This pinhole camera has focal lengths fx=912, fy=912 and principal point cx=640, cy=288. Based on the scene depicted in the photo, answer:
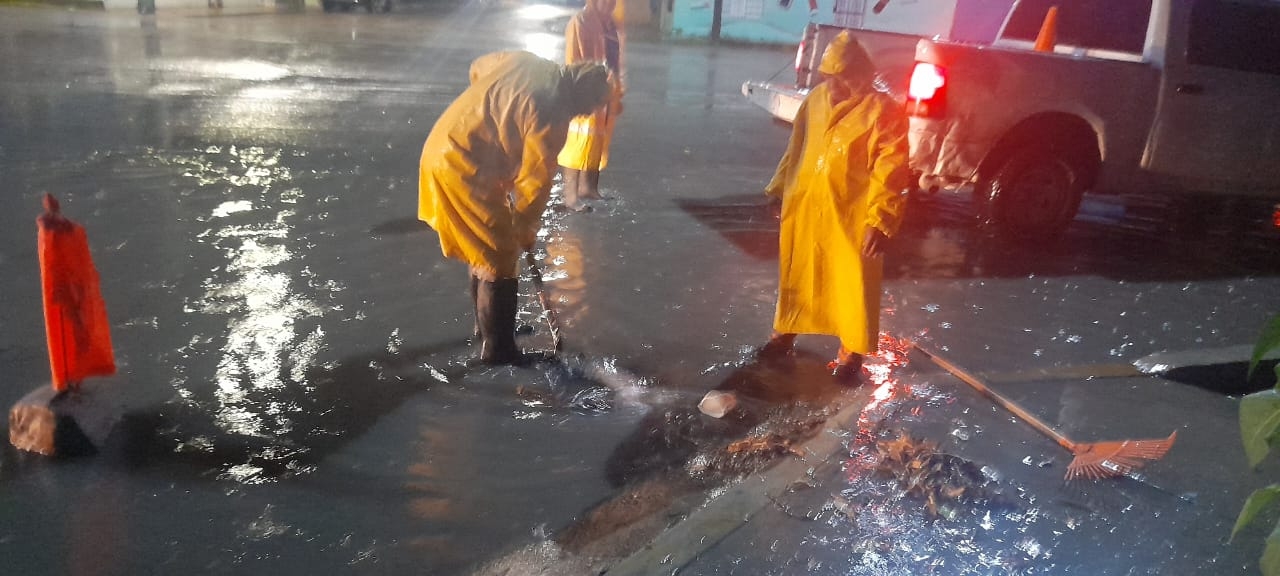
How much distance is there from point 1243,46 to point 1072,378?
148 inches

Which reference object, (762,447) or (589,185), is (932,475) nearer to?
(762,447)

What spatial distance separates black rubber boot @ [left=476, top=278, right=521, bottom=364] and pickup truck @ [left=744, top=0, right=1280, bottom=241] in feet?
12.0

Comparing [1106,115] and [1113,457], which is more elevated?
[1106,115]

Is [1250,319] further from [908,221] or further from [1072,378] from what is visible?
[908,221]

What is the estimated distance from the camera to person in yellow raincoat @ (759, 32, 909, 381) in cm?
375

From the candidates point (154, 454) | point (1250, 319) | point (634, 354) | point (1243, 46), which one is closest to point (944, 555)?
point (634, 354)

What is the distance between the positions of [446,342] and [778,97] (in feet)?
16.3

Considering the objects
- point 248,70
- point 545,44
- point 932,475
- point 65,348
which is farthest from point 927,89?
point 545,44

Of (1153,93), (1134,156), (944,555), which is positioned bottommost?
(944,555)

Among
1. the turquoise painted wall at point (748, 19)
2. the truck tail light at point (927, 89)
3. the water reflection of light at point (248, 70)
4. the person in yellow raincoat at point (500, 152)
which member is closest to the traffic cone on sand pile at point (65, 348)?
the person in yellow raincoat at point (500, 152)

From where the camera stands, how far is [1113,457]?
377 centimetres

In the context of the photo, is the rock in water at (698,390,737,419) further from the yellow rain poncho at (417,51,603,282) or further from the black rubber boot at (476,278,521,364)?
the yellow rain poncho at (417,51,603,282)

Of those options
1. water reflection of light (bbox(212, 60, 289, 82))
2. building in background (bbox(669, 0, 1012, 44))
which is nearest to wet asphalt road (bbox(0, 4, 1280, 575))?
building in background (bbox(669, 0, 1012, 44))

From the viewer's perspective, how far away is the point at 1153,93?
21.5 ft
